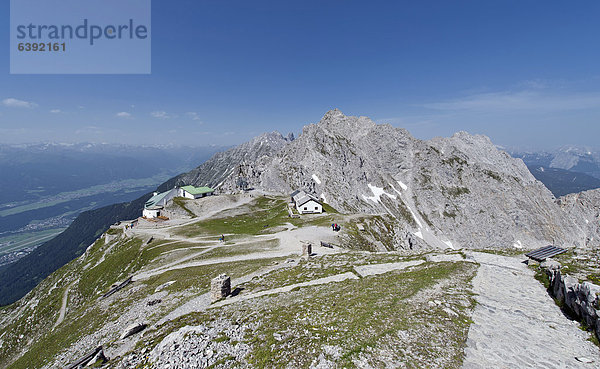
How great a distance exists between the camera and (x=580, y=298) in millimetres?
14375

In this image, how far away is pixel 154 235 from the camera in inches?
2749

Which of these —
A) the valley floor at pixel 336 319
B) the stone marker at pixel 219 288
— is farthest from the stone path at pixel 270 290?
the stone marker at pixel 219 288

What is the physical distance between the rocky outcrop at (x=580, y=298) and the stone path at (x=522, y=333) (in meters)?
0.58

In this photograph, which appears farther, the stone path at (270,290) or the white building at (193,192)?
the white building at (193,192)

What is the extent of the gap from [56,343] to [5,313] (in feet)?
244

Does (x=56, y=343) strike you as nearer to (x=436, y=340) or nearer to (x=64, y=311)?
(x=64, y=311)

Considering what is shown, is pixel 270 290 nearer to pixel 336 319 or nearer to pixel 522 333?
pixel 336 319

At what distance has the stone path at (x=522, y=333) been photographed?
1123 cm

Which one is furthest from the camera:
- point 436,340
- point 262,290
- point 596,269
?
point 262,290

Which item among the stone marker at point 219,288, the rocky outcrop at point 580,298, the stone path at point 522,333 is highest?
the rocky outcrop at point 580,298

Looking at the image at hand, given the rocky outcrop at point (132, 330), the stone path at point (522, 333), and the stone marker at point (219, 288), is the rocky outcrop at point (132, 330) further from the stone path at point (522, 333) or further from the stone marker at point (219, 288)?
the stone path at point (522, 333)

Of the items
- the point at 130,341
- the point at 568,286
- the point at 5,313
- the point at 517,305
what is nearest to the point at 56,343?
the point at 130,341

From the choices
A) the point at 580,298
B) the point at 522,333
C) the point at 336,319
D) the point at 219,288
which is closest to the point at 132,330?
the point at 219,288

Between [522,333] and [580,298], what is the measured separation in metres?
4.41
